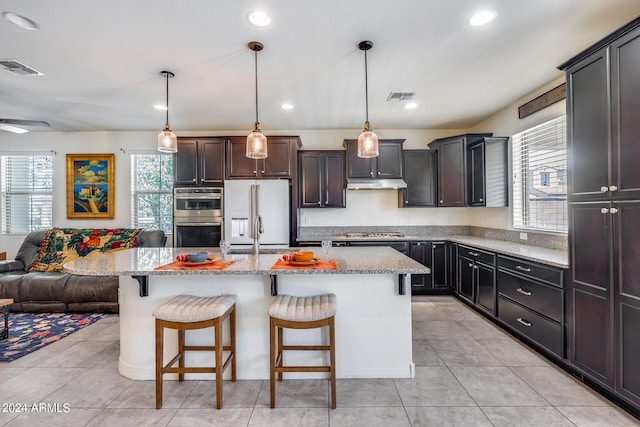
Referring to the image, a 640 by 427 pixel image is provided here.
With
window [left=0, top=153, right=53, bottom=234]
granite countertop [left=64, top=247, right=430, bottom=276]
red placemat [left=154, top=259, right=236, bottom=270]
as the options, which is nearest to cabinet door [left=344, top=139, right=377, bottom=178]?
granite countertop [left=64, top=247, right=430, bottom=276]

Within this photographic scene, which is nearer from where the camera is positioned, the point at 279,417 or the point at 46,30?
the point at 279,417

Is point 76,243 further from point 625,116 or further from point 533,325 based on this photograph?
point 625,116

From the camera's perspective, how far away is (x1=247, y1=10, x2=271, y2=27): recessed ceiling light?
80.3 inches

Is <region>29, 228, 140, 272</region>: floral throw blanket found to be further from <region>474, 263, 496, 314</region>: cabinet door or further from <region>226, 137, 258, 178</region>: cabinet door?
<region>474, 263, 496, 314</region>: cabinet door

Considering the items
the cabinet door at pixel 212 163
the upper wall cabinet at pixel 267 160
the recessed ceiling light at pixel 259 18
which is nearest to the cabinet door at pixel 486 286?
the upper wall cabinet at pixel 267 160

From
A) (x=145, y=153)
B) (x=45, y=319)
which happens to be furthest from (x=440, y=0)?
(x=45, y=319)

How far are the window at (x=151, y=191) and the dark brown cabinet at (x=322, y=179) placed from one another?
2273 millimetres

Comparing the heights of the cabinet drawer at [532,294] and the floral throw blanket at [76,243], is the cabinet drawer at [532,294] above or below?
below

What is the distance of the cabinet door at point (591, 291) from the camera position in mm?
1974

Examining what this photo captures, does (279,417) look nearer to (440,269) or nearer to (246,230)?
(246,230)

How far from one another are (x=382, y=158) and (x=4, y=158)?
6.26 meters

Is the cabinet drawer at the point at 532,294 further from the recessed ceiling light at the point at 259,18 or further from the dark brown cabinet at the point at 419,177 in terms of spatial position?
the recessed ceiling light at the point at 259,18

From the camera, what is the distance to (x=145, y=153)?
4.96 metres

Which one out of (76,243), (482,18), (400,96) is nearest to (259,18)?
(482,18)
